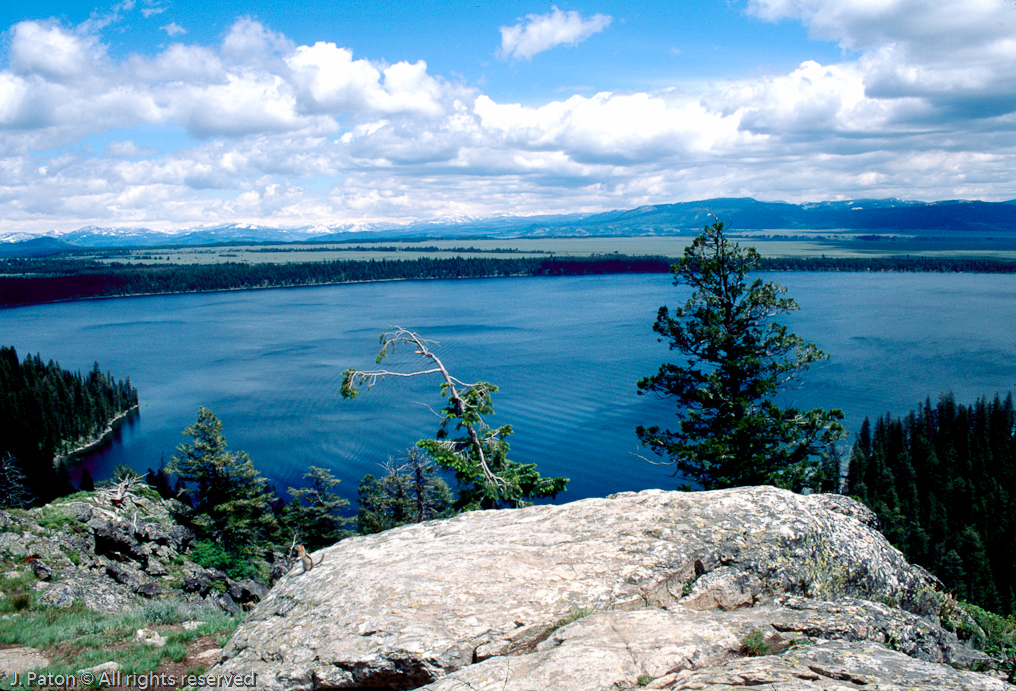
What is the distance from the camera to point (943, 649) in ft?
21.2

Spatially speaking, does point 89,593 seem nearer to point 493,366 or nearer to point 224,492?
point 224,492

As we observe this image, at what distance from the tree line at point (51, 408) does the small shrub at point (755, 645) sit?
63.3 metres

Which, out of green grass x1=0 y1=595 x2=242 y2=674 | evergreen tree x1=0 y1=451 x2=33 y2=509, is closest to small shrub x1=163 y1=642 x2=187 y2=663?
green grass x1=0 y1=595 x2=242 y2=674

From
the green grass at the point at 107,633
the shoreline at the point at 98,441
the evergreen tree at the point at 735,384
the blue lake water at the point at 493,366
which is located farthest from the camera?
the shoreline at the point at 98,441

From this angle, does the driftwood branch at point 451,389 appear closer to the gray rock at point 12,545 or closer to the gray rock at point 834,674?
the gray rock at point 12,545

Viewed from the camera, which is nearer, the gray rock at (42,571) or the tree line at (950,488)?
the gray rock at (42,571)

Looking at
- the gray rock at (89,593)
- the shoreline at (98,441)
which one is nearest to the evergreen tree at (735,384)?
the gray rock at (89,593)

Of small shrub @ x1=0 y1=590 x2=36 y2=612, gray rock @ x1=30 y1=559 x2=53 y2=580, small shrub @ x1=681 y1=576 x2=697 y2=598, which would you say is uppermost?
small shrub @ x1=681 y1=576 x2=697 y2=598

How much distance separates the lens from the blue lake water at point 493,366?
56500 mm

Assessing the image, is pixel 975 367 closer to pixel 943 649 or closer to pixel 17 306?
pixel 943 649

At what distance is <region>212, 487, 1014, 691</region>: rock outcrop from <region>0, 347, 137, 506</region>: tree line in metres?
59.5

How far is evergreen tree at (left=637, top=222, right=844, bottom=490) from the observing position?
1742 centimetres

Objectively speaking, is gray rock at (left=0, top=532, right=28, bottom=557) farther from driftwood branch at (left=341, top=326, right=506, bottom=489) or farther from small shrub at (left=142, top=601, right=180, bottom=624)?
driftwood branch at (left=341, top=326, right=506, bottom=489)

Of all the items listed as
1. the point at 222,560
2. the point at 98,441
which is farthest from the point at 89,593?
the point at 98,441
